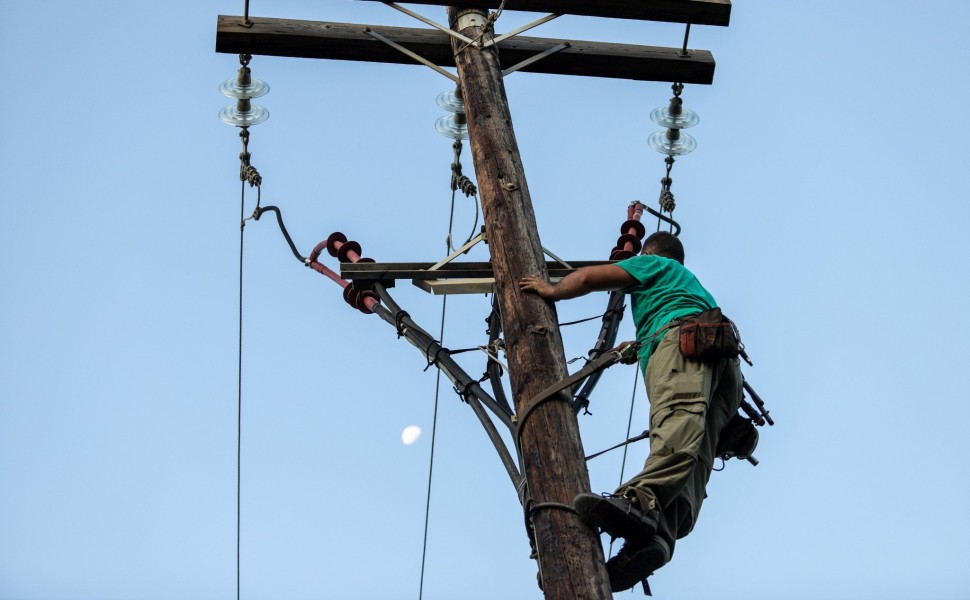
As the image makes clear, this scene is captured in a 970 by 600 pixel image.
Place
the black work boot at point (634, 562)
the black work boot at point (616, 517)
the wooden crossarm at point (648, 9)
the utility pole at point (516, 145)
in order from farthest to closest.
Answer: the wooden crossarm at point (648, 9)
the black work boot at point (634, 562)
the utility pole at point (516, 145)
the black work boot at point (616, 517)

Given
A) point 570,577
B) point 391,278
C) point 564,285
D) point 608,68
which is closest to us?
point 570,577

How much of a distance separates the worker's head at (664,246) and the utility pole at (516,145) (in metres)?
0.54

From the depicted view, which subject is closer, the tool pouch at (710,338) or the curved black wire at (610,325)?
the tool pouch at (710,338)

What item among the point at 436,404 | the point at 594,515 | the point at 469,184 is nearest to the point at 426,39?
the point at 469,184

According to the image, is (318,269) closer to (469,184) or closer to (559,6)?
(469,184)

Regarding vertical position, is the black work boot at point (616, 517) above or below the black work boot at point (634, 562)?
above

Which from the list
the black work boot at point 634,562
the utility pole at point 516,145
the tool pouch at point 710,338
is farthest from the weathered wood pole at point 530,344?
the tool pouch at point 710,338

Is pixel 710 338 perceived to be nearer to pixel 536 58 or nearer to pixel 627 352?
pixel 627 352

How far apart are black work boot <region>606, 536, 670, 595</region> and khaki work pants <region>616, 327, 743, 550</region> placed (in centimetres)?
9

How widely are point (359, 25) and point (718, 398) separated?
319 centimetres

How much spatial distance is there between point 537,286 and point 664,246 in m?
0.74

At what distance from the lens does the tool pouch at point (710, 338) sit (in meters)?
5.90

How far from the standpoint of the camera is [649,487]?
5.64 meters

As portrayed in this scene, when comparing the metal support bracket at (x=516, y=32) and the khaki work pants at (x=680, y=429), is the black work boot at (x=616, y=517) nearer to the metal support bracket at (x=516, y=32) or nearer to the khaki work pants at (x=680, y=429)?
the khaki work pants at (x=680, y=429)
